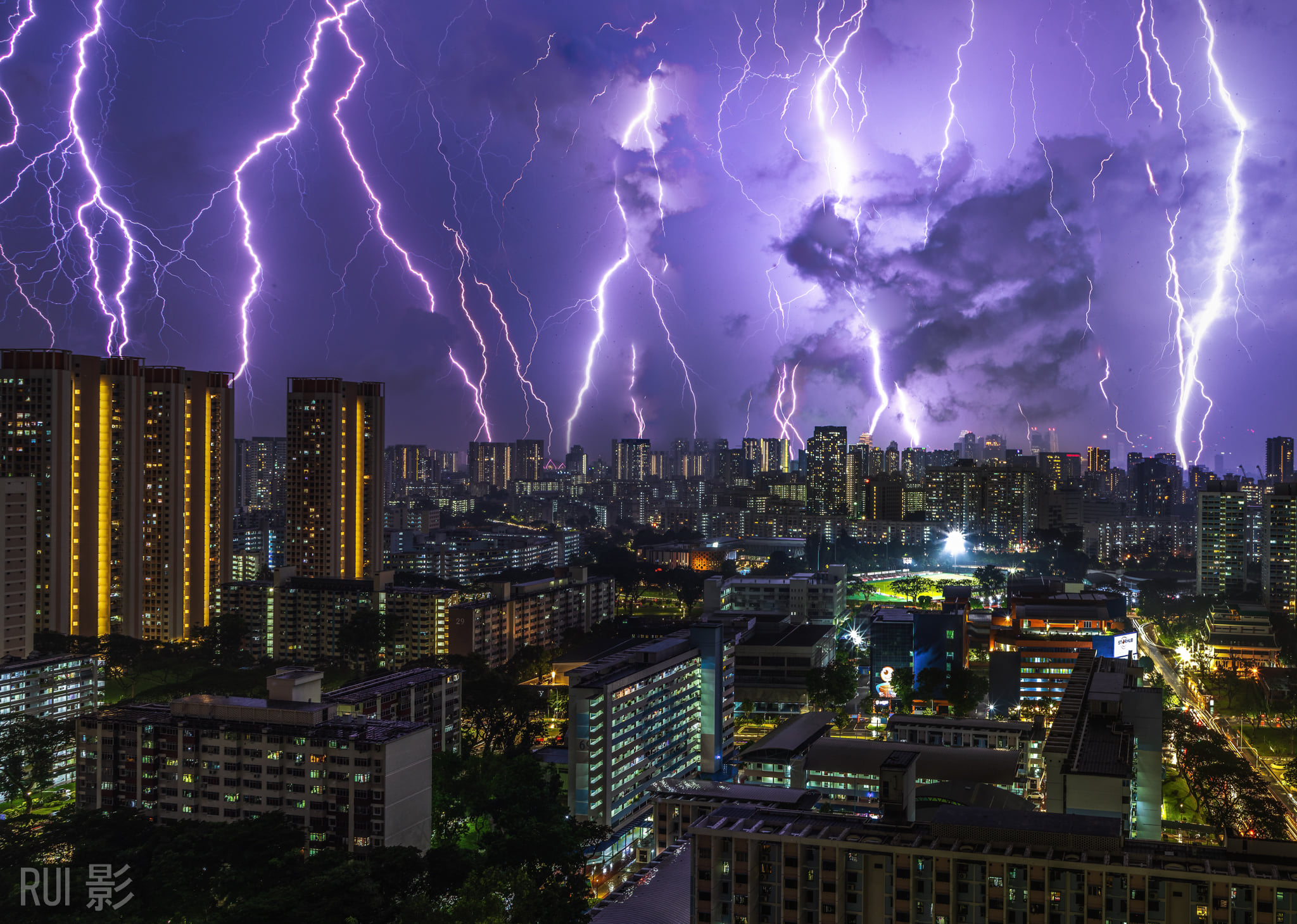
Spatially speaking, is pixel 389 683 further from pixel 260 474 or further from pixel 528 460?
pixel 528 460

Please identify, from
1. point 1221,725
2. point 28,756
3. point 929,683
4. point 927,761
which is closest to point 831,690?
point 929,683

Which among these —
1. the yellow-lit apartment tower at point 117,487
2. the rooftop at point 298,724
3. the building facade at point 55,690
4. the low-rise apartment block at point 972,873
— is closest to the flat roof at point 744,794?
the low-rise apartment block at point 972,873

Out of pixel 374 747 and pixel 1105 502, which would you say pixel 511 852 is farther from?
pixel 1105 502

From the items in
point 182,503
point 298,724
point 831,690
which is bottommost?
point 831,690

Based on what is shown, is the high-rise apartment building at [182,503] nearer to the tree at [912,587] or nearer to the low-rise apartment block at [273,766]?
the low-rise apartment block at [273,766]

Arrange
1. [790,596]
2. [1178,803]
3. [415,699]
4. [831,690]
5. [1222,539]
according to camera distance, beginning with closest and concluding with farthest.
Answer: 1. [1178,803]
2. [415,699]
3. [831,690]
4. [790,596]
5. [1222,539]

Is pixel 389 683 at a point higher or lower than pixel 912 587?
higher

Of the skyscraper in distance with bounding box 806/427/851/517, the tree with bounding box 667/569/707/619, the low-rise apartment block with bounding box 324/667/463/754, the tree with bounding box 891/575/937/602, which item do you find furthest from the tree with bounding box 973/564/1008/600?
the low-rise apartment block with bounding box 324/667/463/754
